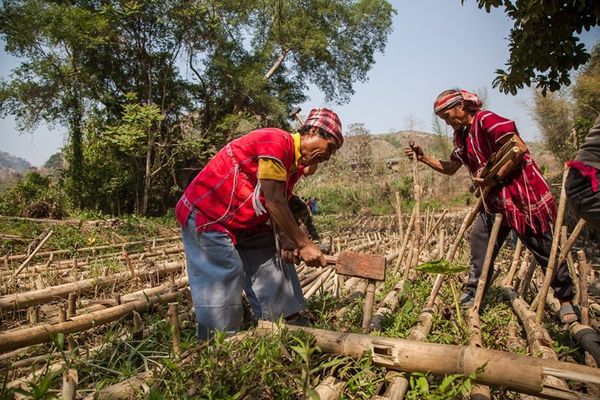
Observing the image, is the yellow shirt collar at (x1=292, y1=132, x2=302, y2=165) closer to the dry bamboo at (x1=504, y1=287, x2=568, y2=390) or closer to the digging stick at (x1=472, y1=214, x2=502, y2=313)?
the digging stick at (x1=472, y1=214, x2=502, y2=313)

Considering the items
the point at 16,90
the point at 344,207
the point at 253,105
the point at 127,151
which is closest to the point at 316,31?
the point at 253,105

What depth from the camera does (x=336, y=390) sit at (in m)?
1.62

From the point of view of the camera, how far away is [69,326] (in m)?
2.04

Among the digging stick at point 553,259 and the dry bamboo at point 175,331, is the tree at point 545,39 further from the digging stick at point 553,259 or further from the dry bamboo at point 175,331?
the dry bamboo at point 175,331

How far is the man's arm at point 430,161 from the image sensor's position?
127 inches

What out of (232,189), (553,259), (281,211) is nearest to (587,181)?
(553,259)

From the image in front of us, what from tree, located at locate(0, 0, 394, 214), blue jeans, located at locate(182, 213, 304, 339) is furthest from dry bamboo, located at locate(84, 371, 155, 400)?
tree, located at locate(0, 0, 394, 214)

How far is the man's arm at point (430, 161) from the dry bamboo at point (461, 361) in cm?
183

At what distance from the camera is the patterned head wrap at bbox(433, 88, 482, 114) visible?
277cm

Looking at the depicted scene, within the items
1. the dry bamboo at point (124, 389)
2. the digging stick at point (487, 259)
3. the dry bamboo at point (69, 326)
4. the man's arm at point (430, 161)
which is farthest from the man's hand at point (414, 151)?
the dry bamboo at point (124, 389)

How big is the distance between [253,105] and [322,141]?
42.7 feet

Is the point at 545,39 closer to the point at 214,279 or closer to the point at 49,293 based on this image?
the point at 214,279

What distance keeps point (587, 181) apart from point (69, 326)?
2626 millimetres

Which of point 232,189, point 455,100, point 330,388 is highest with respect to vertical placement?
point 455,100
